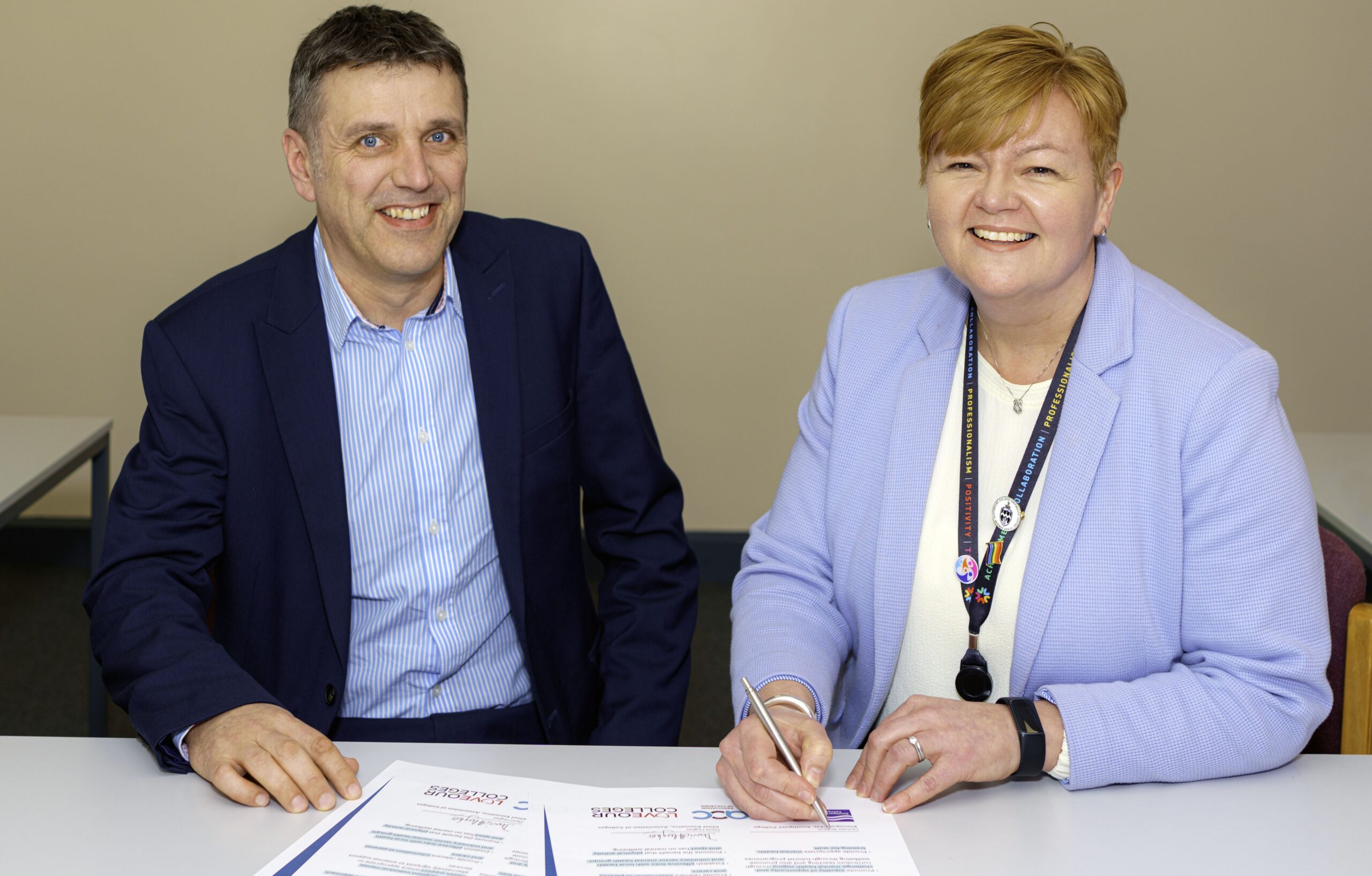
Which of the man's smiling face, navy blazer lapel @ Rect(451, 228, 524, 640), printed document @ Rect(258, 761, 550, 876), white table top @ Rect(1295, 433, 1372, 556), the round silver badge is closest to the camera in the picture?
printed document @ Rect(258, 761, 550, 876)

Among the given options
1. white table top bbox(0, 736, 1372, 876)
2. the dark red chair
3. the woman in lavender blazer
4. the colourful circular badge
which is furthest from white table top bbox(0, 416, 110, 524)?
the dark red chair

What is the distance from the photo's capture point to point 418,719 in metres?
2.10

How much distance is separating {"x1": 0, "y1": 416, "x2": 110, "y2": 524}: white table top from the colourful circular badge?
2.20m

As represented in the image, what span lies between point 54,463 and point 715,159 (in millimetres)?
2508

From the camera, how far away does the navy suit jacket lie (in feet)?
6.17

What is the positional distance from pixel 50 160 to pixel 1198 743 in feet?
14.9

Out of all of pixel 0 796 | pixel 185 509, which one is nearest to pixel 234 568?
pixel 185 509

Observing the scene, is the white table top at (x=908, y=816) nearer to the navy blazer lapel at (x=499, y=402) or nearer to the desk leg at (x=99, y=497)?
the navy blazer lapel at (x=499, y=402)

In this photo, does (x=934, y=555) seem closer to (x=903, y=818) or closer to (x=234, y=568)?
(x=903, y=818)

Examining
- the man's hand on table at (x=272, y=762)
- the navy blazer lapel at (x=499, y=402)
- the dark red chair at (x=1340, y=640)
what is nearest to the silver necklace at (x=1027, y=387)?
the dark red chair at (x=1340, y=640)

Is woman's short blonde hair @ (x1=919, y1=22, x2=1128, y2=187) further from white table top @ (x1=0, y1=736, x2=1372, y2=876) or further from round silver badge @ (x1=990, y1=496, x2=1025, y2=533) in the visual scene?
white table top @ (x1=0, y1=736, x2=1372, y2=876)

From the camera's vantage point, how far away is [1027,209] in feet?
5.59

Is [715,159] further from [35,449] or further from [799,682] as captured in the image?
[799,682]

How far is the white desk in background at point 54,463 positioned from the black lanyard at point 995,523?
2.12m
